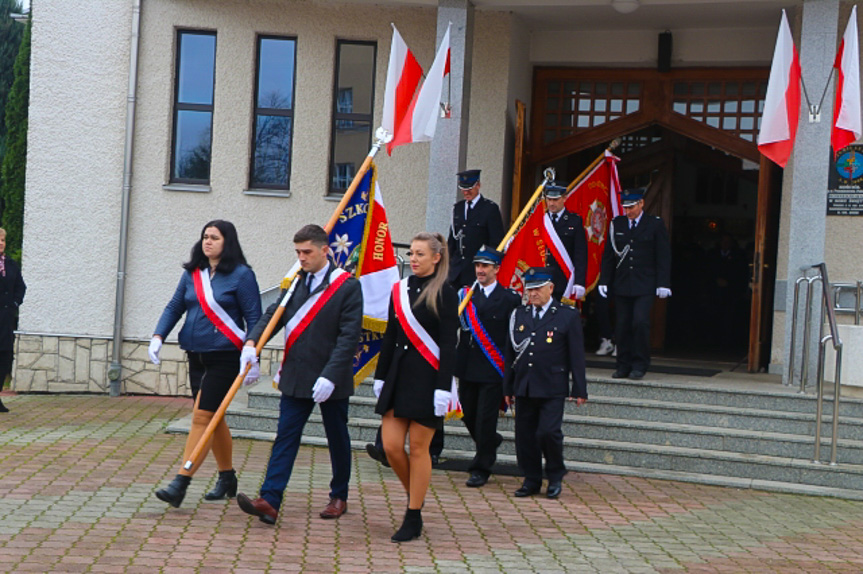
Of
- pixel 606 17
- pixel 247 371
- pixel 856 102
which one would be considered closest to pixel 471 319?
pixel 247 371

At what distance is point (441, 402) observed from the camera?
6617 millimetres

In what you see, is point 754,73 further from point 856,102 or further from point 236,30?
point 236,30

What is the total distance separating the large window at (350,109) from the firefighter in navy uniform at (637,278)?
3.80m

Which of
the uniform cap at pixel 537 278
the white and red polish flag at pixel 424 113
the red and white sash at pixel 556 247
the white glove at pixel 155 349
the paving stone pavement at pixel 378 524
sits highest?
the white and red polish flag at pixel 424 113

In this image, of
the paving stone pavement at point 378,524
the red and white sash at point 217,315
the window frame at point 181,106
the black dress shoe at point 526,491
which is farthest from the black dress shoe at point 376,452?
the window frame at point 181,106

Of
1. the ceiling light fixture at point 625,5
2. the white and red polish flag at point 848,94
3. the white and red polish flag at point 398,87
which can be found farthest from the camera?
the ceiling light fixture at point 625,5

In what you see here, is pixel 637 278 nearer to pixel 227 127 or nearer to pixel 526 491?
pixel 526 491

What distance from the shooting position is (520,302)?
8.69 metres

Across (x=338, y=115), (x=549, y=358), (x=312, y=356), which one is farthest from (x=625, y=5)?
(x=312, y=356)

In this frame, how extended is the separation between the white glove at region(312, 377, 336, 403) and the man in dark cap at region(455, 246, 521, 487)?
2.13 meters

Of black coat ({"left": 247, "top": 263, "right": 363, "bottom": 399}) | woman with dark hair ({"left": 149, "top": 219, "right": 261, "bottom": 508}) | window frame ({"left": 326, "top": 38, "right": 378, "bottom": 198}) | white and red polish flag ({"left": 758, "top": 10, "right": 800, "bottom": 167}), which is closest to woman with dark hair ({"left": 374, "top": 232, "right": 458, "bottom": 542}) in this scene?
black coat ({"left": 247, "top": 263, "right": 363, "bottom": 399})

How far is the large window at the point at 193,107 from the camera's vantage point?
43.3ft

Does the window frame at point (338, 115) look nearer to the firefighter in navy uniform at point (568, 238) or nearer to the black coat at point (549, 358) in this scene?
the firefighter in navy uniform at point (568, 238)

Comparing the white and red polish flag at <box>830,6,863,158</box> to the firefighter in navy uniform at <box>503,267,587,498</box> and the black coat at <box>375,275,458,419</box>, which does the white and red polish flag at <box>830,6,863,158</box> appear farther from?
the black coat at <box>375,275,458,419</box>
